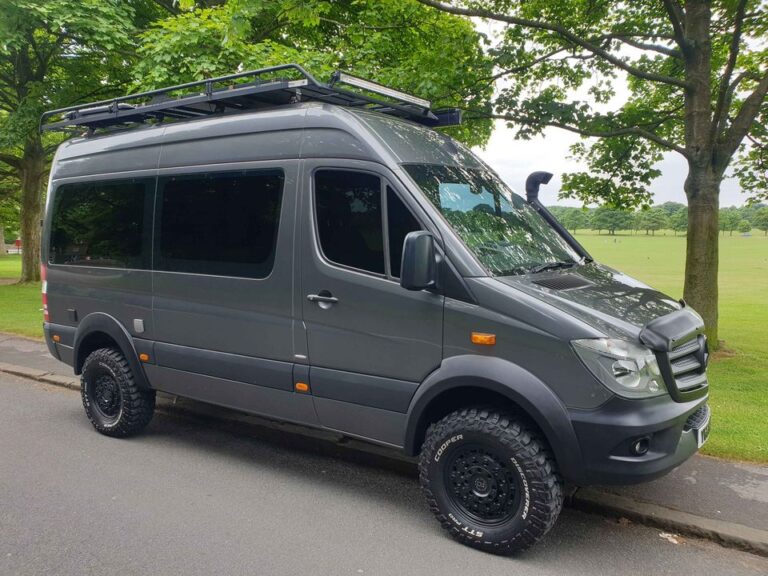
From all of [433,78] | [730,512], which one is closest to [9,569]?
[730,512]

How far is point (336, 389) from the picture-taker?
4.27 metres

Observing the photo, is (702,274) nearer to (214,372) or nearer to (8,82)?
(214,372)

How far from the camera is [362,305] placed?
4078mm

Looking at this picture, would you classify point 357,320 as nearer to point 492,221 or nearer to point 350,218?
point 350,218

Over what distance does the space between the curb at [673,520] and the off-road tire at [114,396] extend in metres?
3.72

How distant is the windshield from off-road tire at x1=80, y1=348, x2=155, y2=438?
3281 mm

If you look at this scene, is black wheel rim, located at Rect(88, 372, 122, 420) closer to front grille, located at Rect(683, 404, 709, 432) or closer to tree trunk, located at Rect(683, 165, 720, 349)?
front grille, located at Rect(683, 404, 709, 432)

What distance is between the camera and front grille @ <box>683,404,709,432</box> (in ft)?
12.1

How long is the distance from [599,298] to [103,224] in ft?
14.5

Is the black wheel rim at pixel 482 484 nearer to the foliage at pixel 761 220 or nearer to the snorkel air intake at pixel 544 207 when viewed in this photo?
the snorkel air intake at pixel 544 207

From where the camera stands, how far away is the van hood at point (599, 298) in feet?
11.3

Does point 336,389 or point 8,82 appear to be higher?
point 8,82

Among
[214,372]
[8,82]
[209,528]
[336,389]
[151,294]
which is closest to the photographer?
[209,528]

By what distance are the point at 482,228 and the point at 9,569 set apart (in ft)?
10.9
